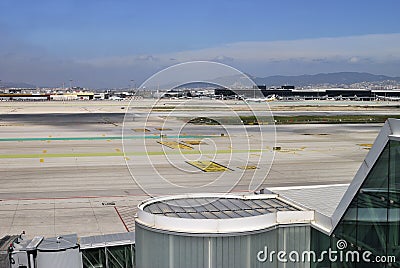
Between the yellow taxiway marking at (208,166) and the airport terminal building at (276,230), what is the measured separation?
26552 millimetres

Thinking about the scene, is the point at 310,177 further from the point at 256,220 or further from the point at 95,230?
the point at 256,220

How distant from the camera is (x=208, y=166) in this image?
1654 inches

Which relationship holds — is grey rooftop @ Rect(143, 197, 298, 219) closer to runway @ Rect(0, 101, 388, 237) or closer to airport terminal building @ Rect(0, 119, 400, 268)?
airport terminal building @ Rect(0, 119, 400, 268)

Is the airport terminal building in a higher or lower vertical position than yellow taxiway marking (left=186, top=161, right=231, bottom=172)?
higher

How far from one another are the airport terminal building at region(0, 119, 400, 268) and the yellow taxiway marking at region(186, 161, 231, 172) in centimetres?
2655

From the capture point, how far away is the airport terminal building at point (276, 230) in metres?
9.81

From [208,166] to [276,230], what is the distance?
30042 mm

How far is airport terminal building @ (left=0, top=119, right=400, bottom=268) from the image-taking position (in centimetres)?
981

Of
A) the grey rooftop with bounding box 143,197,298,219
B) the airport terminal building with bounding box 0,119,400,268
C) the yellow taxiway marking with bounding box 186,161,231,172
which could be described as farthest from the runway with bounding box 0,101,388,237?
the airport terminal building with bounding box 0,119,400,268

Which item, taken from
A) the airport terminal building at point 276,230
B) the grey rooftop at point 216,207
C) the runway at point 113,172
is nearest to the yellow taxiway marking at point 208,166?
the runway at point 113,172

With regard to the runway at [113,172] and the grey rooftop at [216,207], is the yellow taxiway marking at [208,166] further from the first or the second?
the grey rooftop at [216,207]

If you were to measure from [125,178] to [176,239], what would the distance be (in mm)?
27374

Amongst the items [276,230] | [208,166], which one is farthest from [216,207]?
[208,166]

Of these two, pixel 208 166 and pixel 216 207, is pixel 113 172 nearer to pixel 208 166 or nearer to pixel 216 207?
pixel 208 166
